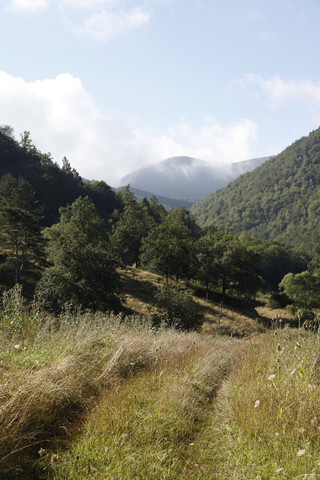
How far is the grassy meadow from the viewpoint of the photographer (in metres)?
2.36

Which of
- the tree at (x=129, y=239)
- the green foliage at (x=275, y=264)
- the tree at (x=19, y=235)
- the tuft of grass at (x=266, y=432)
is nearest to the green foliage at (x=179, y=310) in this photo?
the tree at (x=19, y=235)

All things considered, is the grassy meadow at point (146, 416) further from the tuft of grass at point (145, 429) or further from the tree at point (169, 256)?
the tree at point (169, 256)

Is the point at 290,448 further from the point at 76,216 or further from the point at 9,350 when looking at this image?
the point at 76,216

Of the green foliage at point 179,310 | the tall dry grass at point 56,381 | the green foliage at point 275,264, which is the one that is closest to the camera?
the tall dry grass at point 56,381

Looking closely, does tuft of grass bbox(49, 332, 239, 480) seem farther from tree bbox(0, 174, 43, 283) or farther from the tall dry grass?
tree bbox(0, 174, 43, 283)

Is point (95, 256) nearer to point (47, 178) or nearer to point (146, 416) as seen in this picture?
point (146, 416)

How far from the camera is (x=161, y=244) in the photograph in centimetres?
4034

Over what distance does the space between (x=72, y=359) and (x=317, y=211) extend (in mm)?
202017

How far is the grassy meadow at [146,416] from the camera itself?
7.74 ft

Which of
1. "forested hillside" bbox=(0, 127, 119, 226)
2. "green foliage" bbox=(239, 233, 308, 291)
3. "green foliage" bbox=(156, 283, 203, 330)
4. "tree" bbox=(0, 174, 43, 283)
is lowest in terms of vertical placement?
"green foliage" bbox=(239, 233, 308, 291)

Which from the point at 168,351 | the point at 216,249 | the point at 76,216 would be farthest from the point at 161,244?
the point at 168,351

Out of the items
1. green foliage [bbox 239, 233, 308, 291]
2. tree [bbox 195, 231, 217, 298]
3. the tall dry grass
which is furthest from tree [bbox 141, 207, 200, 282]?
green foliage [bbox 239, 233, 308, 291]

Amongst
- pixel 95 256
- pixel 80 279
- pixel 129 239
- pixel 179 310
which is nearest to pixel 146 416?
pixel 179 310

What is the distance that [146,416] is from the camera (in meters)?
3.01
